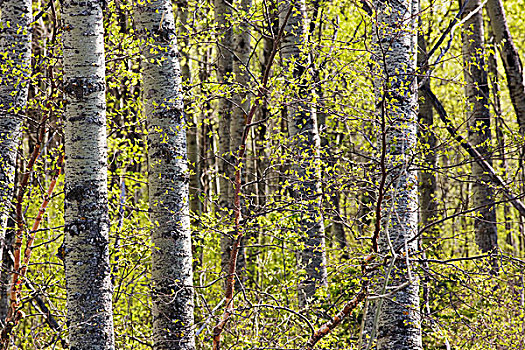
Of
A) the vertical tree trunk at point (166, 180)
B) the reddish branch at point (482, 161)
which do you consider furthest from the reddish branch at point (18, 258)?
the reddish branch at point (482, 161)

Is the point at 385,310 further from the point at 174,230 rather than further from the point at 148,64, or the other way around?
the point at 148,64

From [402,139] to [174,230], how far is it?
72.9 inches

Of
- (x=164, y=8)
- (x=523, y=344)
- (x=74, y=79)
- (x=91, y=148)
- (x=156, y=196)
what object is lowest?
(x=523, y=344)

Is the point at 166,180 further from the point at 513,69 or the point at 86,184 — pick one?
the point at 513,69

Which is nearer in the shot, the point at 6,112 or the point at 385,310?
the point at 385,310

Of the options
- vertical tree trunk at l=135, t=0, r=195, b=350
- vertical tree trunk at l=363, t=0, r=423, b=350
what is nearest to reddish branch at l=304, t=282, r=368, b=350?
vertical tree trunk at l=363, t=0, r=423, b=350

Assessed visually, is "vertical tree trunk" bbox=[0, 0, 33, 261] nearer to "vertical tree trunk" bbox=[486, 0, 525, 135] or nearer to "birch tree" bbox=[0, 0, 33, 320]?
"birch tree" bbox=[0, 0, 33, 320]

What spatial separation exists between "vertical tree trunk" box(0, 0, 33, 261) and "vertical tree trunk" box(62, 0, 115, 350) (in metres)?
1.36

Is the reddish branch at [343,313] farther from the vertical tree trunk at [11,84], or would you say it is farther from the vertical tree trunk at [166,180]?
the vertical tree trunk at [11,84]

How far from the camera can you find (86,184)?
11.7 feet

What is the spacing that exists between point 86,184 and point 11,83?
2.17 m

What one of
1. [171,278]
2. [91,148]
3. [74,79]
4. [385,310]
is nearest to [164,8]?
[74,79]

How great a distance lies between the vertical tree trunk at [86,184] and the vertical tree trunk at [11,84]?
1.36 meters

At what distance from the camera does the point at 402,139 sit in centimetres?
429
